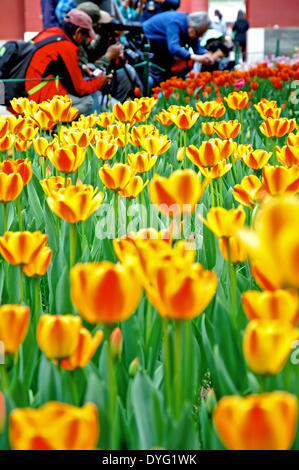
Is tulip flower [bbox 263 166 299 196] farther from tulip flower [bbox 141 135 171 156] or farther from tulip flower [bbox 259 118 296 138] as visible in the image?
tulip flower [bbox 259 118 296 138]

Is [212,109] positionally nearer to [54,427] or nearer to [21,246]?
[21,246]

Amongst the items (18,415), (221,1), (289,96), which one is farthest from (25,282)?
(221,1)

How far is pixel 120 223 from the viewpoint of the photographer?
1444 mm

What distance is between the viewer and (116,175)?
1.25 metres

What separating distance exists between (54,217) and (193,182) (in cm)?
80

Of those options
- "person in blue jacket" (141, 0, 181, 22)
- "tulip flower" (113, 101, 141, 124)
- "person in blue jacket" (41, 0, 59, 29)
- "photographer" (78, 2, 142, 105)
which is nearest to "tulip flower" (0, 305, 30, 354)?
"tulip flower" (113, 101, 141, 124)

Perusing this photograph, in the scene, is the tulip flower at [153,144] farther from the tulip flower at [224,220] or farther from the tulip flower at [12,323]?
the tulip flower at [12,323]

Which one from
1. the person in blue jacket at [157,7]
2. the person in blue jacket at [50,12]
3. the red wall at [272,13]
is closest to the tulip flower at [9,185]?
the person in blue jacket at [50,12]

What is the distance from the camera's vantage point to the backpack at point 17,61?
171 inches

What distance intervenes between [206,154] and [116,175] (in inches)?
11.1

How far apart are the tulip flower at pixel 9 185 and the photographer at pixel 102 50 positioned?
388 centimetres

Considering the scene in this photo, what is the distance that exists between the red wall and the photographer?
471 inches

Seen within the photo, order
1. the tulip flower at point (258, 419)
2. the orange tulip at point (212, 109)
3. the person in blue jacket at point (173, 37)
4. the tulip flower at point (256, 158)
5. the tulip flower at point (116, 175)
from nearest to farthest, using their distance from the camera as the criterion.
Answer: the tulip flower at point (258, 419), the tulip flower at point (116, 175), the tulip flower at point (256, 158), the orange tulip at point (212, 109), the person in blue jacket at point (173, 37)

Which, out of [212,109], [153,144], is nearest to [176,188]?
[153,144]
